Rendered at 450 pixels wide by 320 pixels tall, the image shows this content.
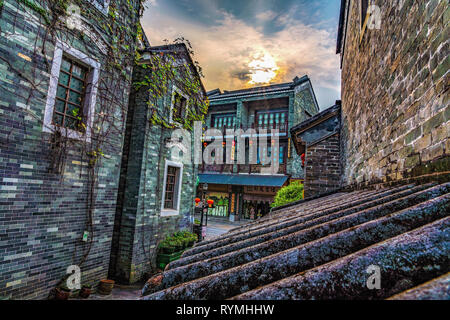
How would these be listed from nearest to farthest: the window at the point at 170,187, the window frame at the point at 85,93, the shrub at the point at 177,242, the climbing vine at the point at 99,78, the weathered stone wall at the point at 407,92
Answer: the weathered stone wall at the point at 407,92
the climbing vine at the point at 99,78
the window frame at the point at 85,93
the shrub at the point at 177,242
the window at the point at 170,187

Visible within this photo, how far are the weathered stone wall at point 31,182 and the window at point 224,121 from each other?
16.4 metres

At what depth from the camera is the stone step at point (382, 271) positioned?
0.90m

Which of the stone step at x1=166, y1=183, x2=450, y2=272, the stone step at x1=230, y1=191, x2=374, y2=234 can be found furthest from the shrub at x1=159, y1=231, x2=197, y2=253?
the stone step at x1=166, y1=183, x2=450, y2=272

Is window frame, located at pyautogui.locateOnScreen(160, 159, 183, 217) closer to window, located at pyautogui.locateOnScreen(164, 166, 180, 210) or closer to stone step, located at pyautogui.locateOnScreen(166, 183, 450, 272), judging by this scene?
window, located at pyautogui.locateOnScreen(164, 166, 180, 210)

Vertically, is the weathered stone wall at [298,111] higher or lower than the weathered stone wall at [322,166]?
higher

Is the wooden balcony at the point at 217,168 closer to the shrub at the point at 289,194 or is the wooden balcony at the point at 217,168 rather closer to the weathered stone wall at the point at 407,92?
the shrub at the point at 289,194

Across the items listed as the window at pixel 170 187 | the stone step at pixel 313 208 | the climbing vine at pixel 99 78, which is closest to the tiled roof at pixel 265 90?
the climbing vine at pixel 99 78

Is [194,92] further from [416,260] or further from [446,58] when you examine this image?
[416,260]

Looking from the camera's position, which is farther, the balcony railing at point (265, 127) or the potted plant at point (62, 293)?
the balcony railing at point (265, 127)

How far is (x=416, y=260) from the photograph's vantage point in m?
0.93

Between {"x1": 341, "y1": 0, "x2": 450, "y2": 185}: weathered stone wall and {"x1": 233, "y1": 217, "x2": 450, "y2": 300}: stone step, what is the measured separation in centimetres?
102

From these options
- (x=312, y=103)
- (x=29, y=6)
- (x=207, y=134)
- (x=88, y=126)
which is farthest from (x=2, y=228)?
(x=312, y=103)
